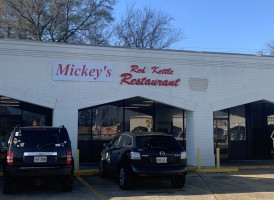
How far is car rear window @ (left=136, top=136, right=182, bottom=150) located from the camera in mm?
9619

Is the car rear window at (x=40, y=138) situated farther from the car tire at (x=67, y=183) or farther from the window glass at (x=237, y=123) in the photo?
the window glass at (x=237, y=123)

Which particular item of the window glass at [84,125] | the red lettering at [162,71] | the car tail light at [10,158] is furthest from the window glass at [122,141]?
the window glass at [84,125]

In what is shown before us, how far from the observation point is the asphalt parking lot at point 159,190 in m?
8.73

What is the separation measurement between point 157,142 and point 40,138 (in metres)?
3.23

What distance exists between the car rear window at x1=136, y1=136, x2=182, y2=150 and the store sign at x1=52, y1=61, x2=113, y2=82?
569 cm

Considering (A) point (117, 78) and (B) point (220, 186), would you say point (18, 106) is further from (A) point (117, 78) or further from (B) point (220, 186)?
(B) point (220, 186)

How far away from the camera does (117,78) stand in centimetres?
1508

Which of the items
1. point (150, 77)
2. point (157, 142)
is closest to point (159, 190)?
point (157, 142)

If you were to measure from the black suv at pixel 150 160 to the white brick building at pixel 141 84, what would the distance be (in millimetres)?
5043

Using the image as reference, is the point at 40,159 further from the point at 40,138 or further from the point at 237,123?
the point at 237,123

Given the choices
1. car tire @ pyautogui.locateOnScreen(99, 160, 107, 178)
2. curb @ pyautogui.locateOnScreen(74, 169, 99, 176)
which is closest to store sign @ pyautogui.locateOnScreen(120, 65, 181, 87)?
curb @ pyautogui.locateOnScreen(74, 169, 99, 176)

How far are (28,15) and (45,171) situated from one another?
961 inches

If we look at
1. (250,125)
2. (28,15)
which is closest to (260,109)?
(250,125)

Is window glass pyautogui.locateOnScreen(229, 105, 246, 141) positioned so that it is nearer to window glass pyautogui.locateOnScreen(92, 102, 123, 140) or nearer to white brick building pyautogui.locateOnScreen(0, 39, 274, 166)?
white brick building pyautogui.locateOnScreen(0, 39, 274, 166)
